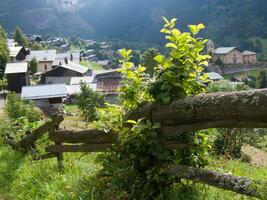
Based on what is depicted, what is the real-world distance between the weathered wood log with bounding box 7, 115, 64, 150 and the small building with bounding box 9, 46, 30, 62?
185ft

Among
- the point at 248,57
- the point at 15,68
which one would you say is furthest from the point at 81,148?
the point at 248,57

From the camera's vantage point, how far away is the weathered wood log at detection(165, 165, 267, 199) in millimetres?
3848

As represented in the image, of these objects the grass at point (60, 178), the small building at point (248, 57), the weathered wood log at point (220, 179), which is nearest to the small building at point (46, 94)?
the grass at point (60, 178)

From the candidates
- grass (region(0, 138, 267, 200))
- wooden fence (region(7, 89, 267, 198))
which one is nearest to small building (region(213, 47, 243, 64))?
grass (region(0, 138, 267, 200))

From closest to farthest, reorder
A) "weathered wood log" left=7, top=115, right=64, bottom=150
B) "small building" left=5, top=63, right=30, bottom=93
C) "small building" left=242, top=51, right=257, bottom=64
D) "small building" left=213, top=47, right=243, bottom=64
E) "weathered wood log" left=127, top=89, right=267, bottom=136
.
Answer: "weathered wood log" left=127, top=89, right=267, bottom=136, "weathered wood log" left=7, top=115, right=64, bottom=150, "small building" left=5, top=63, right=30, bottom=93, "small building" left=242, top=51, right=257, bottom=64, "small building" left=213, top=47, right=243, bottom=64

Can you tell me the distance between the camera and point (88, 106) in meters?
41.1

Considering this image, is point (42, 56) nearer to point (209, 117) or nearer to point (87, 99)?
point (87, 99)

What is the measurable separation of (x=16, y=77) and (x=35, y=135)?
41.2 meters

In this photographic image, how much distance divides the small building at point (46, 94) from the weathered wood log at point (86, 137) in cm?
3851

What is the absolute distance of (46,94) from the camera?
4569 cm

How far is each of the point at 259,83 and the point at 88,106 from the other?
4663cm

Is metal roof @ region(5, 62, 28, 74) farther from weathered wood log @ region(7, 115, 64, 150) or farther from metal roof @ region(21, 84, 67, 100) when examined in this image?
weathered wood log @ region(7, 115, 64, 150)

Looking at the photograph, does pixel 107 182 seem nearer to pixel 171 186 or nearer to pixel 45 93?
pixel 171 186

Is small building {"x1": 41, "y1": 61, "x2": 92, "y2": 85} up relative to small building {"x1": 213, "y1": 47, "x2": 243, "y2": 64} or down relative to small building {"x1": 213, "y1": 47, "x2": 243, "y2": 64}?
down
